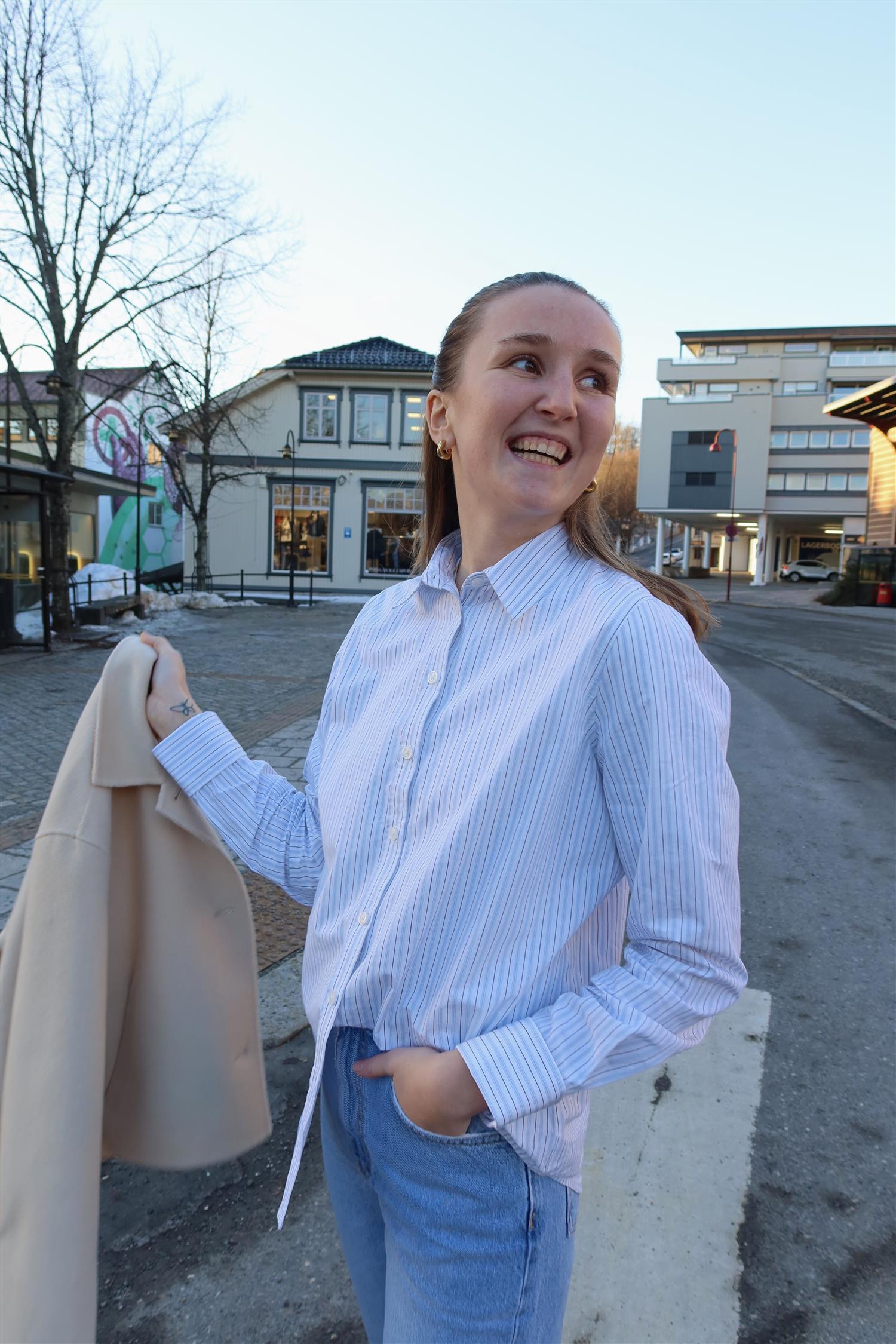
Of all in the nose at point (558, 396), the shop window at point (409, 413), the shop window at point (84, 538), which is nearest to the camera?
the nose at point (558, 396)

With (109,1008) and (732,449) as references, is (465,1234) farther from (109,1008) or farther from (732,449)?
(732,449)

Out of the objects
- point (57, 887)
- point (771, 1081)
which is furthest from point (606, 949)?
point (771, 1081)

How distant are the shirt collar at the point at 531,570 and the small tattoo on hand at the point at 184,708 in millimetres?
546

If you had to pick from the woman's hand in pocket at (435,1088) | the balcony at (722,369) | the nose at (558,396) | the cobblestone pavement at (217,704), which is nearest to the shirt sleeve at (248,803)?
the woman's hand in pocket at (435,1088)

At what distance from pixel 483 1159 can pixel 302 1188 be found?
1.85 metres

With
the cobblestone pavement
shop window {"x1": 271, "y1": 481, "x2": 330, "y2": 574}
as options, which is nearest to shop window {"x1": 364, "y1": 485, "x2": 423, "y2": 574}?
shop window {"x1": 271, "y1": 481, "x2": 330, "y2": 574}

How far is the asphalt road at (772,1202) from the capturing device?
7.24 feet

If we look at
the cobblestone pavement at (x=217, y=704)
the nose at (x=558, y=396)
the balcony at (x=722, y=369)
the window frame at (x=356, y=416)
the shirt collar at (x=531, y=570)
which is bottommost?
the cobblestone pavement at (x=217, y=704)

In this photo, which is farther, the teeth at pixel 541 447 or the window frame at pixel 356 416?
the window frame at pixel 356 416

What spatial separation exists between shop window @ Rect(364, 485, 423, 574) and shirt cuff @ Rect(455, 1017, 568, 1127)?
32891 mm

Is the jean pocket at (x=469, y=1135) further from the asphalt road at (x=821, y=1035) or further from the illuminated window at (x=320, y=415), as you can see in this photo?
the illuminated window at (x=320, y=415)

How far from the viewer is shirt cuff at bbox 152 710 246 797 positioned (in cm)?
150

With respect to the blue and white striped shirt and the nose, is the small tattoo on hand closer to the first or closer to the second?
the blue and white striped shirt

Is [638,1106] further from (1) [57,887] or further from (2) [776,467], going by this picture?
(2) [776,467]
